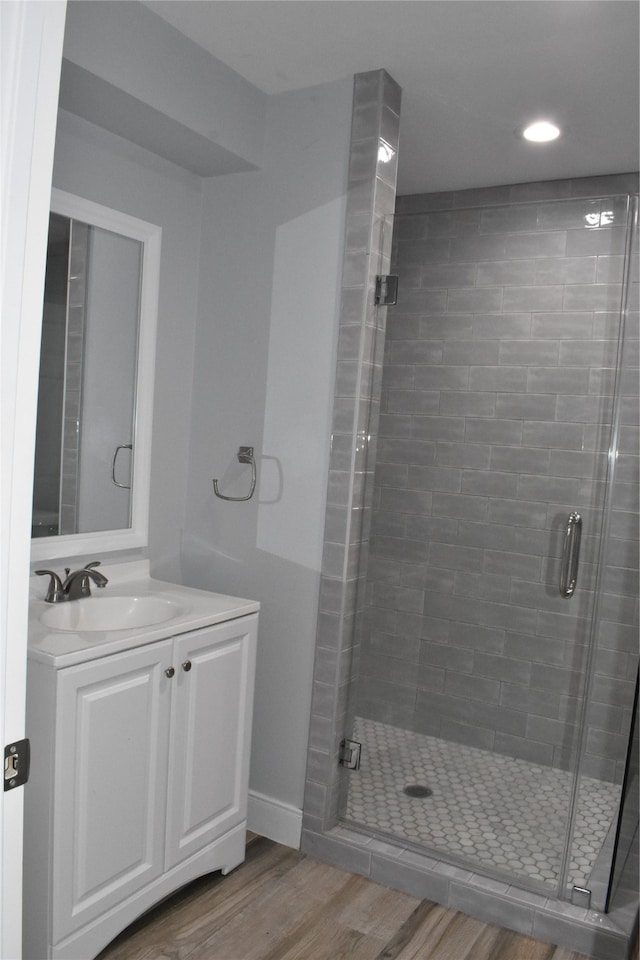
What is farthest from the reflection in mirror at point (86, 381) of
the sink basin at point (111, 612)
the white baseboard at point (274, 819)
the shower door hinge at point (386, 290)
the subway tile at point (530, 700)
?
the subway tile at point (530, 700)

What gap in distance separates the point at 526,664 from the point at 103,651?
53.4 inches

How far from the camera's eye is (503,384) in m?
2.55

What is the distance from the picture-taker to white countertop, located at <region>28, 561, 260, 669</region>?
188cm

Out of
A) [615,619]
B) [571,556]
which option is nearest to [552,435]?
[571,556]

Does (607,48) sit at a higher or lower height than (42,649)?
higher

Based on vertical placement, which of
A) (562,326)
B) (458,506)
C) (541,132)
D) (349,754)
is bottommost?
(349,754)

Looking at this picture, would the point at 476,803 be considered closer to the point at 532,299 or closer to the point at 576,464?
the point at 576,464

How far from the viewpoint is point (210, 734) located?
2350 mm

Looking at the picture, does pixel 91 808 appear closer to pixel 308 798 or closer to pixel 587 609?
pixel 308 798

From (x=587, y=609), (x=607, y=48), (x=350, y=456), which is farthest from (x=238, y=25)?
(x=587, y=609)

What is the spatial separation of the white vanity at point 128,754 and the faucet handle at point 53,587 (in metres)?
0.03

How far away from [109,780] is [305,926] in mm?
746

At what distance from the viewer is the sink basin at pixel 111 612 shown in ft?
7.59

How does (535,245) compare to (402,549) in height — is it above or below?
above
